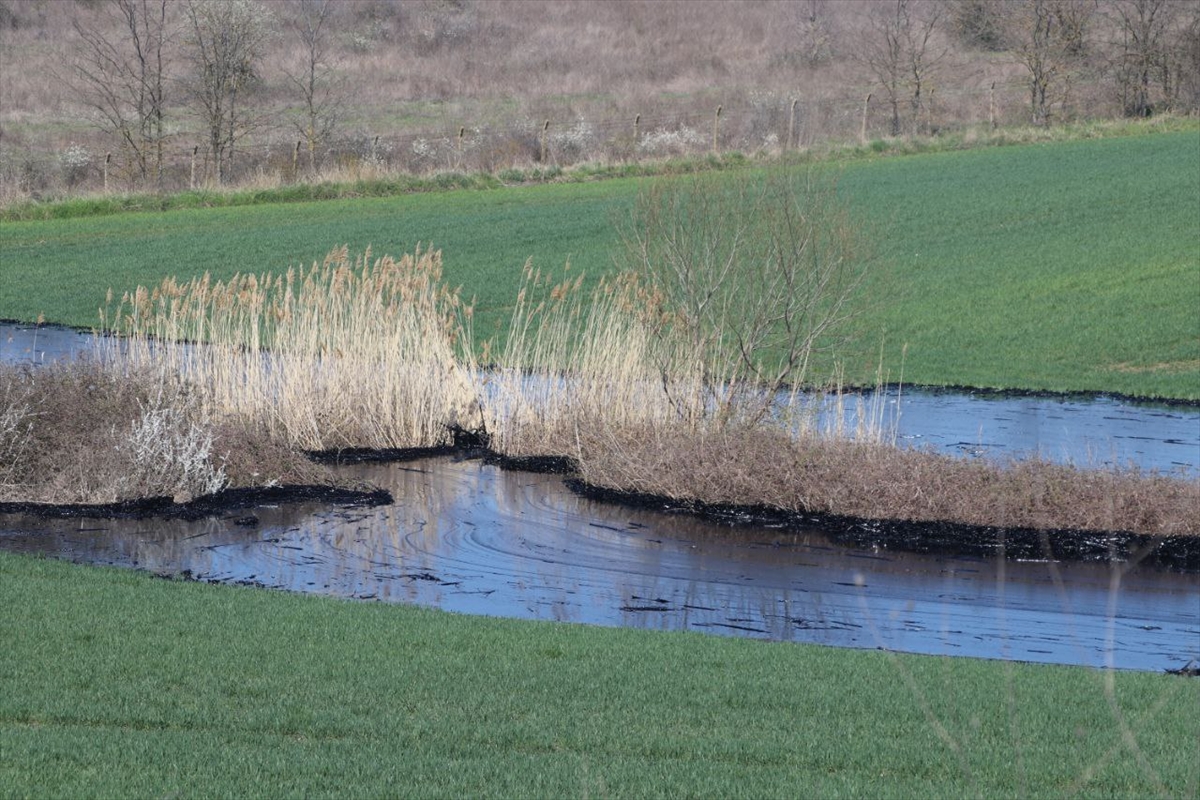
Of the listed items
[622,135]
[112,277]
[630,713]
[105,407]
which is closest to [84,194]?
[112,277]

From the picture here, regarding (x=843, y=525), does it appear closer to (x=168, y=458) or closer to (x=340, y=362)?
(x=340, y=362)

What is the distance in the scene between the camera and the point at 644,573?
12930 millimetres

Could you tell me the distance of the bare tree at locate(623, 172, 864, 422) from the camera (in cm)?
1611

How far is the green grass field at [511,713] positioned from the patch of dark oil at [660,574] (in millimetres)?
1622

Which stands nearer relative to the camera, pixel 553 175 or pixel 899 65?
pixel 553 175

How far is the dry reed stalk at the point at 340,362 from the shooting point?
16906 mm

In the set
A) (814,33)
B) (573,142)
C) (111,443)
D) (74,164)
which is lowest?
(111,443)

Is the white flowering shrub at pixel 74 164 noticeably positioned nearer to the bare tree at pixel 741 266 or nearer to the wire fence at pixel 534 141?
the wire fence at pixel 534 141

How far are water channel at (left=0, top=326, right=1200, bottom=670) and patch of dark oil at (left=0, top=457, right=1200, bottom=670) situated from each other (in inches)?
1.0

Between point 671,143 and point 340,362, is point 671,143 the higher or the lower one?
the higher one

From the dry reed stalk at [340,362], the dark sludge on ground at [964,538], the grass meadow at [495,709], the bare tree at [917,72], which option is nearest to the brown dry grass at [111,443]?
the dry reed stalk at [340,362]

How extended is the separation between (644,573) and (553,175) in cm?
3231

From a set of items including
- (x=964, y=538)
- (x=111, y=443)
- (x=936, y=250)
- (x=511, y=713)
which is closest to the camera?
(x=511, y=713)

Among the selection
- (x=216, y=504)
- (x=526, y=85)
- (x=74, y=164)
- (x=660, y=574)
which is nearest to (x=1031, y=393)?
(x=660, y=574)
